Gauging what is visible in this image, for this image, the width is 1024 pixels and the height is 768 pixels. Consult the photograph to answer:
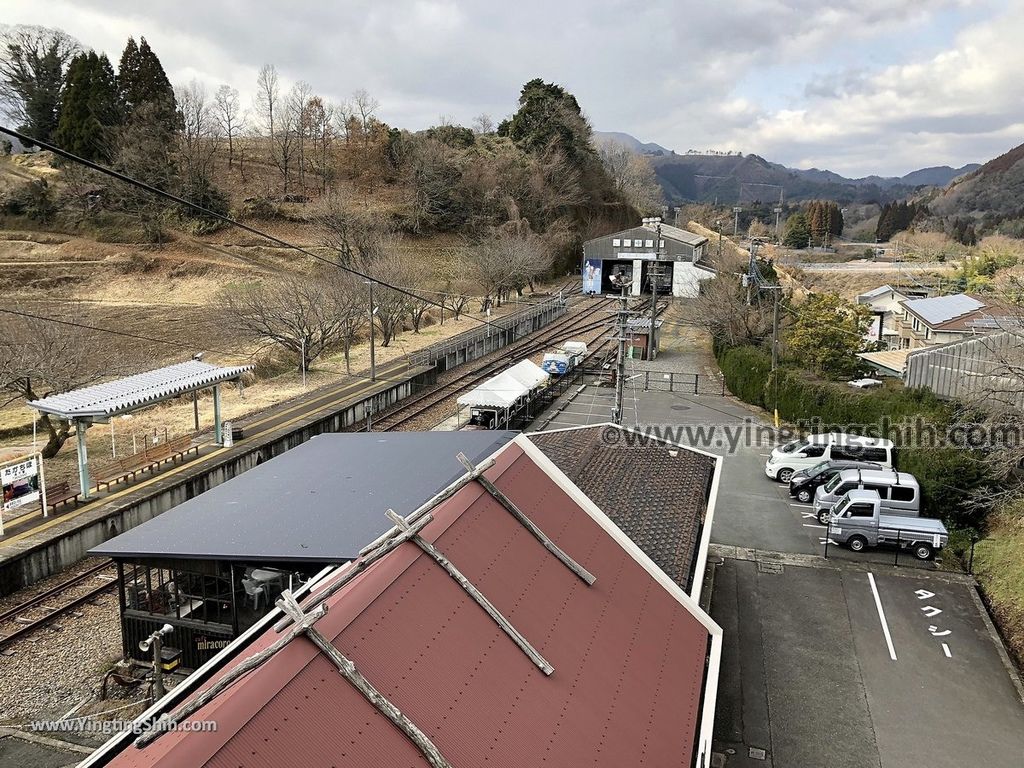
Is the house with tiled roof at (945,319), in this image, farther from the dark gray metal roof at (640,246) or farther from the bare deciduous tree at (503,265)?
the bare deciduous tree at (503,265)

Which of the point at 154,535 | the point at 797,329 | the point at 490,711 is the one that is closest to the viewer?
the point at 490,711

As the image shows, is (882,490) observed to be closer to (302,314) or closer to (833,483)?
(833,483)

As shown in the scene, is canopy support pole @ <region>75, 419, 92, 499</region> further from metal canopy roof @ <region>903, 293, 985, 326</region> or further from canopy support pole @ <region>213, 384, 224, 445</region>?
metal canopy roof @ <region>903, 293, 985, 326</region>

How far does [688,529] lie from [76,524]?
35.9 ft

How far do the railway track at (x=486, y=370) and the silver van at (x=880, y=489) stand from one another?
11.8 m

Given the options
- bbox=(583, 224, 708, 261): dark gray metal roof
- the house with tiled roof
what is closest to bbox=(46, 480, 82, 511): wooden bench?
the house with tiled roof

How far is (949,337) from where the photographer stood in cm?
2316

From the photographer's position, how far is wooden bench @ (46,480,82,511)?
43.3ft

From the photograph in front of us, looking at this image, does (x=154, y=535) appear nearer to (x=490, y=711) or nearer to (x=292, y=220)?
(x=490, y=711)

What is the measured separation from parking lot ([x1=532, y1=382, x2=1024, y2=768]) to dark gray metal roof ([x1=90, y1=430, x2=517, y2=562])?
5.11m

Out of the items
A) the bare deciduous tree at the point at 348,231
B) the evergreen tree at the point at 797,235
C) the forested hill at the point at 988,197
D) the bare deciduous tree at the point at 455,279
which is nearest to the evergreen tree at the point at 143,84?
the bare deciduous tree at the point at 348,231

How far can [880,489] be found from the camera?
14.7m

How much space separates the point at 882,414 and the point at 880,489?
338 centimetres

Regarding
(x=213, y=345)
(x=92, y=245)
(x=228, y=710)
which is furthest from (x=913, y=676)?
(x=92, y=245)
